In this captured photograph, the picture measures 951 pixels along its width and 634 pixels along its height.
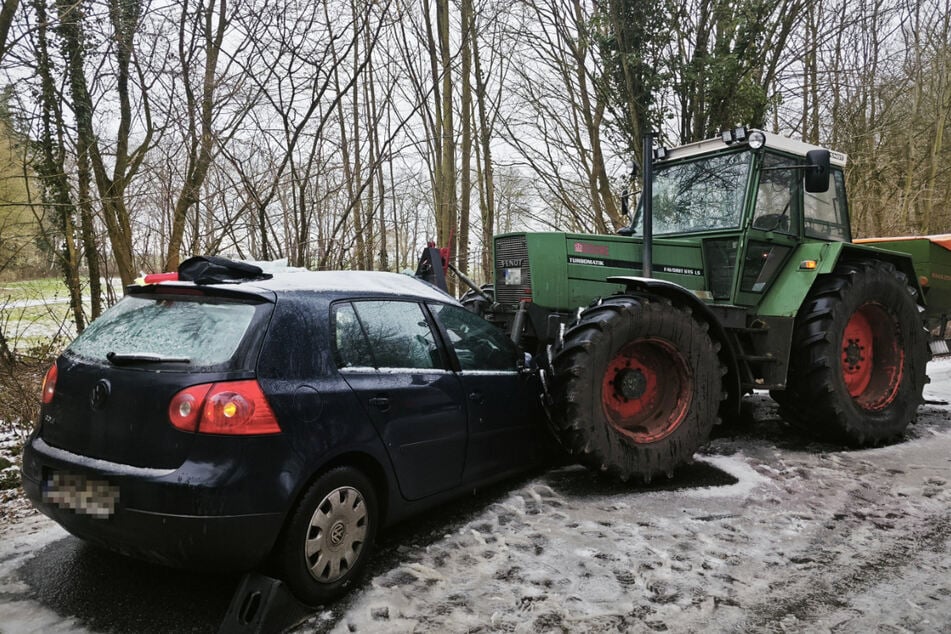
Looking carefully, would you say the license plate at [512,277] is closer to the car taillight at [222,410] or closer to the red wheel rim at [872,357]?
the car taillight at [222,410]

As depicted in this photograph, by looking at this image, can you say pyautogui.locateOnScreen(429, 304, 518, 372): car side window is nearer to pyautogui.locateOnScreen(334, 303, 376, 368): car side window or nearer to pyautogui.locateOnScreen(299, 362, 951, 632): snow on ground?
pyautogui.locateOnScreen(334, 303, 376, 368): car side window

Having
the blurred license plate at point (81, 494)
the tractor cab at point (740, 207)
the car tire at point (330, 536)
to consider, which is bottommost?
the car tire at point (330, 536)

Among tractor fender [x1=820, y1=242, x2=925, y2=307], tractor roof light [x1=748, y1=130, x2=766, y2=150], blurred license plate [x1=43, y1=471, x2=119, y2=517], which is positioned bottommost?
blurred license plate [x1=43, y1=471, x2=119, y2=517]

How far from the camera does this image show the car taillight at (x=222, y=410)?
2.48 metres

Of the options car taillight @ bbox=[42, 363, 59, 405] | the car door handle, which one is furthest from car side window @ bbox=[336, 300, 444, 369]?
car taillight @ bbox=[42, 363, 59, 405]

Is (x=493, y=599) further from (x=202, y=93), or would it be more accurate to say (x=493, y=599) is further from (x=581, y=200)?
(x=581, y=200)

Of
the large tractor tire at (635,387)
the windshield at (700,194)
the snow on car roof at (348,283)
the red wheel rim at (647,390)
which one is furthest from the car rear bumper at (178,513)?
the windshield at (700,194)

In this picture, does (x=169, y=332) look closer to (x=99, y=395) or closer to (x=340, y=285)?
(x=99, y=395)

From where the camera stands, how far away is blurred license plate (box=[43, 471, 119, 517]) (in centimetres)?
253

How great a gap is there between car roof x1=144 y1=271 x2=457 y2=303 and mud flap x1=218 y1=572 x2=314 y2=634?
4.20ft

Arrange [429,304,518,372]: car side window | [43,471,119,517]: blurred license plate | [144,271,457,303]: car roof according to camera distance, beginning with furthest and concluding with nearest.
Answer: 1. [429,304,518,372]: car side window
2. [144,271,457,303]: car roof
3. [43,471,119,517]: blurred license plate

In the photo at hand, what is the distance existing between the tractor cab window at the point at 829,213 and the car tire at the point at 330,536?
16.4 feet

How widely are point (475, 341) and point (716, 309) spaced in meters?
2.52

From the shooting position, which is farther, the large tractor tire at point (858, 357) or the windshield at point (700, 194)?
the windshield at point (700, 194)
